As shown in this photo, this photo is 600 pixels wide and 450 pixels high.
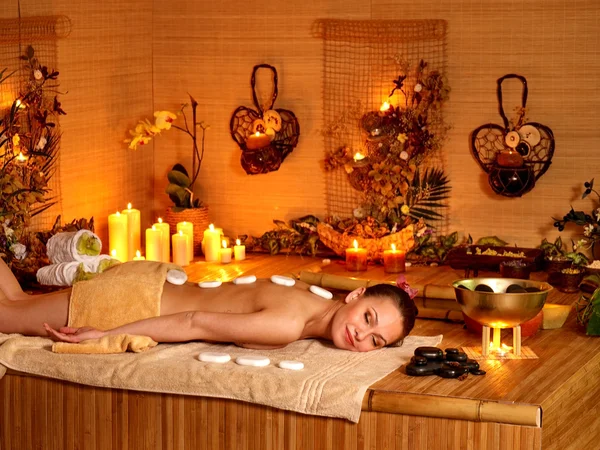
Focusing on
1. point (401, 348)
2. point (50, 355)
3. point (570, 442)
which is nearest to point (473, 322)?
point (401, 348)

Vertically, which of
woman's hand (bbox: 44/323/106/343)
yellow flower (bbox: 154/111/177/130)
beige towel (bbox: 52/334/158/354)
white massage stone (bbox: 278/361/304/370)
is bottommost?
white massage stone (bbox: 278/361/304/370)

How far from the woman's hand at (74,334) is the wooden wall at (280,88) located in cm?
161

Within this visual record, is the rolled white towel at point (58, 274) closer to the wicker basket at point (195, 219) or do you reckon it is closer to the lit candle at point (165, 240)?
the lit candle at point (165, 240)

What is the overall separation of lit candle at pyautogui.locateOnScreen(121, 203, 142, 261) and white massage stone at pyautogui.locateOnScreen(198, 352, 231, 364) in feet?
6.74

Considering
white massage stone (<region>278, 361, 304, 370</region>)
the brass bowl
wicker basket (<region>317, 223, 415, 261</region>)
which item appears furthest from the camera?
wicker basket (<region>317, 223, 415, 261</region>)

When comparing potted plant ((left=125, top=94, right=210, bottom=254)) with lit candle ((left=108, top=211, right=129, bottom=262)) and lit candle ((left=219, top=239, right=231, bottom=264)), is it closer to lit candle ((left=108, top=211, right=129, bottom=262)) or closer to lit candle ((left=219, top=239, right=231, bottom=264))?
lit candle ((left=219, top=239, right=231, bottom=264))

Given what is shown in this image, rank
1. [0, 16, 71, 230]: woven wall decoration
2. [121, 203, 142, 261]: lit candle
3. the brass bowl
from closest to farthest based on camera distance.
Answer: the brass bowl
[0, 16, 71, 230]: woven wall decoration
[121, 203, 142, 261]: lit candle

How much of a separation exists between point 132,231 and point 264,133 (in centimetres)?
87

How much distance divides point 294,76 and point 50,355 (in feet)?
8.64

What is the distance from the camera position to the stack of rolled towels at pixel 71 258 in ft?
16.6

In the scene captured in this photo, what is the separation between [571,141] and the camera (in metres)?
5.71

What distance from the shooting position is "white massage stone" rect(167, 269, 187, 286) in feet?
14.2

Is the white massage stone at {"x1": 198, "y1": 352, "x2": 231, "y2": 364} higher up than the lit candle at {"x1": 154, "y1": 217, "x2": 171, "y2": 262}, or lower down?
lower down

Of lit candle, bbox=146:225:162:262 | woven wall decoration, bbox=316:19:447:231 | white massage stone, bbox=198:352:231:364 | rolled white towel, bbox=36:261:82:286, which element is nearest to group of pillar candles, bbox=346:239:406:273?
woven wall decoration, bbox=316:19:447:231
